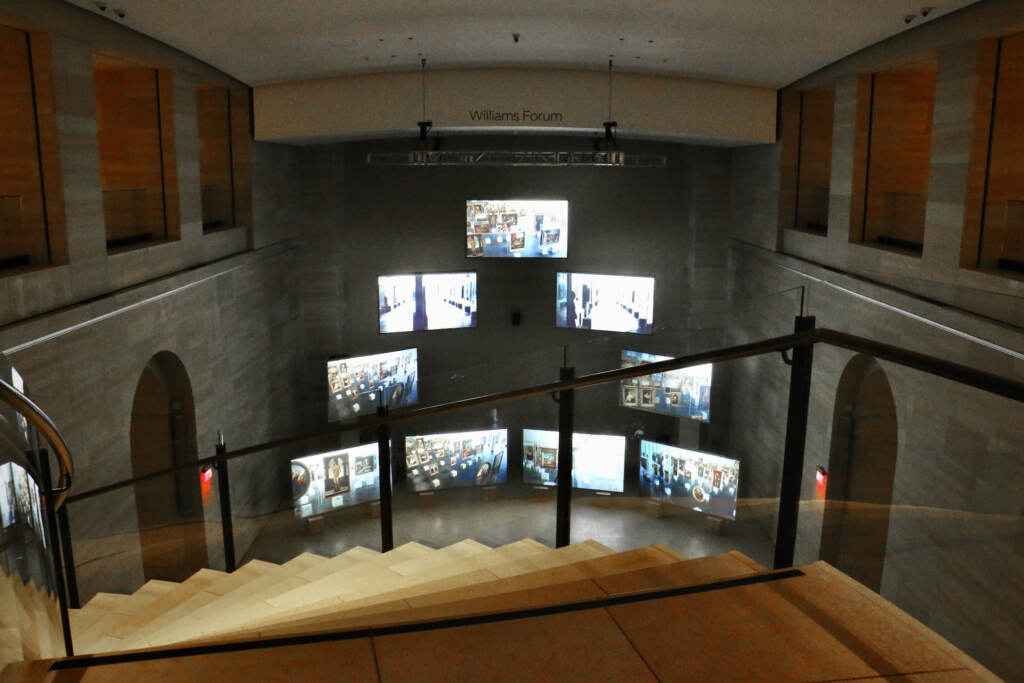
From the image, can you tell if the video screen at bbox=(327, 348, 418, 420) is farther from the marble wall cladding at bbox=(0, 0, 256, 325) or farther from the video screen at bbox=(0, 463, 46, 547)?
the video screen at bbox=(0, 463, 46, 547)

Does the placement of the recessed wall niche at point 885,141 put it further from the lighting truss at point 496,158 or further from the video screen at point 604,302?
the video screen at point 604,302

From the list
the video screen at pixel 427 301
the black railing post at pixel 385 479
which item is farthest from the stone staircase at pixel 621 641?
the video screen at pixel 427 301

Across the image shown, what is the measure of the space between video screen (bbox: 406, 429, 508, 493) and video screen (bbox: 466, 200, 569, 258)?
7.97 metres

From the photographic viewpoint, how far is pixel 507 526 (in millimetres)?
4387

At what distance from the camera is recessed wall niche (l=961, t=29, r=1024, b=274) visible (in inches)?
233

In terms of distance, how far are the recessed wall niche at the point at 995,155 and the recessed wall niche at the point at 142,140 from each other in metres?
6.92

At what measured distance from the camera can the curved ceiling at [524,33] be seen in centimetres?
664

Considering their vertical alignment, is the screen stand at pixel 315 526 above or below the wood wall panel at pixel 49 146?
below

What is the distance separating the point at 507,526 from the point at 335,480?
6.33ft

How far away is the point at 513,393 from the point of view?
11.9 feet

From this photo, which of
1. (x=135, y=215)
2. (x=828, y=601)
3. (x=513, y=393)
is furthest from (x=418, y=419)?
(x=135, y=215)

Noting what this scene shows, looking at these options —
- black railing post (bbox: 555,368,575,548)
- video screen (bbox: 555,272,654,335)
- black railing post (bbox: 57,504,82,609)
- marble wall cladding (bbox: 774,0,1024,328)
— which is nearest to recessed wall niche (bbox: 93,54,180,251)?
black railing post (bbox: 57,504,82,609)

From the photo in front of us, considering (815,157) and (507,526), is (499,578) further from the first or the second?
(815,157)

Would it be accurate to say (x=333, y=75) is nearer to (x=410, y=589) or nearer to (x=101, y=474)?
(x=101, y=474)
